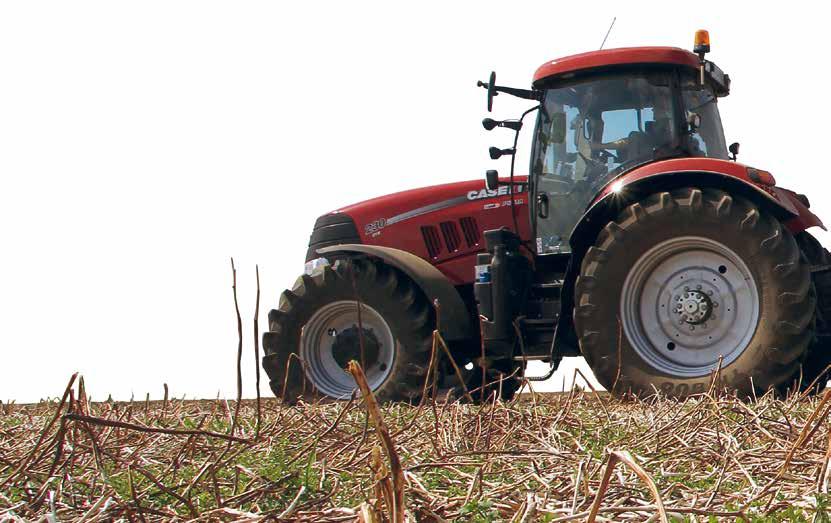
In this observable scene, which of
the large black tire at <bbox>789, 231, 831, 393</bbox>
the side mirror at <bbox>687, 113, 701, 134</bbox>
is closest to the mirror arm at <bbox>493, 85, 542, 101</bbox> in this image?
the side mirror at <bbox>687, 113, 701, 134</bbox>

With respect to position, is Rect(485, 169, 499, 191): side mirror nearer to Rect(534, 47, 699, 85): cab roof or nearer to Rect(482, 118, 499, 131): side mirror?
Rect(482, 118, 499, 131): side mirror

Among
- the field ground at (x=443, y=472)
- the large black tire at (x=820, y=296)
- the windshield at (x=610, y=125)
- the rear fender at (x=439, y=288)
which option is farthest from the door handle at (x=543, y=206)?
the field ground at (x=443, y=472)

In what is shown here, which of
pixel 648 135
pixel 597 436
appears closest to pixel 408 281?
pixel 648 135

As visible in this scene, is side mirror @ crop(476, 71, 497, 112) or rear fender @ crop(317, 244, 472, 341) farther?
rear fender @ crop(317, 244, 472, 341)

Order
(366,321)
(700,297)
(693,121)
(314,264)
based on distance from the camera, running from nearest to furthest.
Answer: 1. (700,297)
2. (693,121)
3. (366,321)
4. (314,264)

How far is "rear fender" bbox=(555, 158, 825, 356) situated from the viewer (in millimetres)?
6324

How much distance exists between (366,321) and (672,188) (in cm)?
258

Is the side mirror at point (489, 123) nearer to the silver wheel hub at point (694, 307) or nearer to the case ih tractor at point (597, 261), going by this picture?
the case ih tractor at point (597, 261)

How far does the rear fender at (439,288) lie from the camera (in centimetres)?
769

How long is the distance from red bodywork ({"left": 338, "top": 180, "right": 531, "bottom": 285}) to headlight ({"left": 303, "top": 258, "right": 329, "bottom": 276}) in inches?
14.7

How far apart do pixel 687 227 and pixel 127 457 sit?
4081 mm

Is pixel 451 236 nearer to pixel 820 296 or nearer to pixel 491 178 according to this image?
pixel 491 178

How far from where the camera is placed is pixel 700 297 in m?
6.50

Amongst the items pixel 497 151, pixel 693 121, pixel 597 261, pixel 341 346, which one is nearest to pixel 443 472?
pixel 597 261
